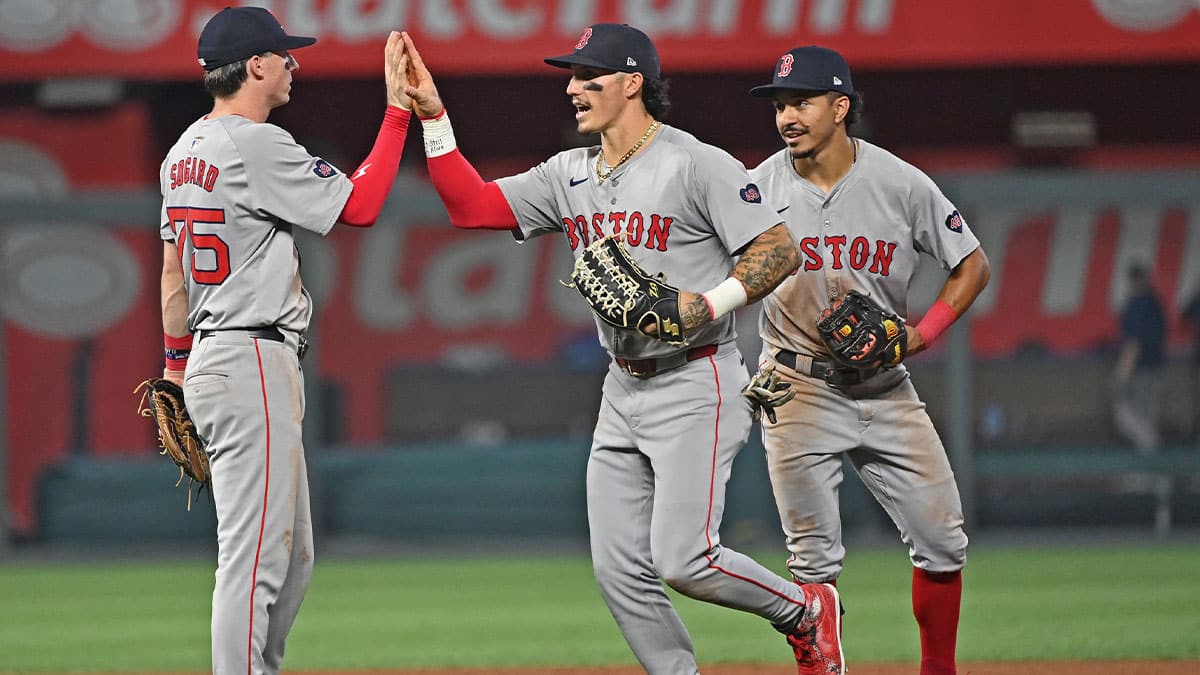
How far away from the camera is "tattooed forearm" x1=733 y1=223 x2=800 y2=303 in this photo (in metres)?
4.21

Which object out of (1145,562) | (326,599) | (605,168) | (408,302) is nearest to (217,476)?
(605,168)

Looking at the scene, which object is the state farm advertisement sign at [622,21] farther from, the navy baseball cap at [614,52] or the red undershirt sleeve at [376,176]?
the red undershirt sleeve at [376,176]

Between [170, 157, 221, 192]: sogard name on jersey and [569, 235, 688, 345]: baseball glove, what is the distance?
3.15 ft

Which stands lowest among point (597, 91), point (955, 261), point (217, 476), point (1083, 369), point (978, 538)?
point (978, 538)

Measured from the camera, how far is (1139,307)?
12.1 m

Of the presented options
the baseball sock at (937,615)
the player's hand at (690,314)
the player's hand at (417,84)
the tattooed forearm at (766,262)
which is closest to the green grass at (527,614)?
the baseball sock at (937,615)

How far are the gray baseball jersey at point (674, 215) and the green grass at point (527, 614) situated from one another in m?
2.44

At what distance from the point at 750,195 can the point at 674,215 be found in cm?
21

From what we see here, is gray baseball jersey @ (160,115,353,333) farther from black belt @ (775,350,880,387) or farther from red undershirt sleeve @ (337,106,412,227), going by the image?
black belt @ (775,350,880,387)

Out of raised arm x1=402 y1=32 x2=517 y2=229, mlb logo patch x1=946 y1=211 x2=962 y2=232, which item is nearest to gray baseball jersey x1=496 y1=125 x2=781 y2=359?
raised arm x1=402 y1=32 x2=517 y2=229

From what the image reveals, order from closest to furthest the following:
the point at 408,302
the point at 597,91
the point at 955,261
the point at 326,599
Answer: the point at 597,91 < the point at 955,261 < the point at 326,599 < the point at 408,302

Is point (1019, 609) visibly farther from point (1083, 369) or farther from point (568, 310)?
point (568, 310)

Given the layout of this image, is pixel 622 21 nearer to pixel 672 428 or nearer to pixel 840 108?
pixel 840 108

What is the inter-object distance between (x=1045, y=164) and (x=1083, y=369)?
218 cm
